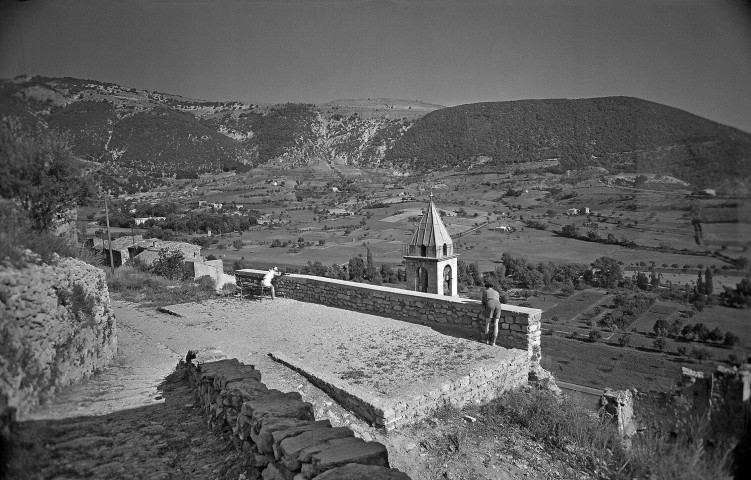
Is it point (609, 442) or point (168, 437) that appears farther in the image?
point (609, 442)

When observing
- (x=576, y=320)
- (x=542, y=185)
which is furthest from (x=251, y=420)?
(x=542, y=185)

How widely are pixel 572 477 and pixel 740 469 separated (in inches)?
113

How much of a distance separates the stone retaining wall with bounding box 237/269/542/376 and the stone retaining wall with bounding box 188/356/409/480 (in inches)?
201

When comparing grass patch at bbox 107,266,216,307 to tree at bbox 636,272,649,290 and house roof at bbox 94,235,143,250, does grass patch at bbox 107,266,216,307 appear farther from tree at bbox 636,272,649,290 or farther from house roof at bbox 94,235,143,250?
tree at bbox 636,272,649,290

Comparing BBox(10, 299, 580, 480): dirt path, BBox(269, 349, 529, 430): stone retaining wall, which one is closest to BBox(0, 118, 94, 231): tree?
BBox(10, 299, 580, 480): dirt path

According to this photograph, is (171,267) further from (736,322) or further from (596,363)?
(596,363)

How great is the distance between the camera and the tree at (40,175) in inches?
279

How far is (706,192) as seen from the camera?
2584mm

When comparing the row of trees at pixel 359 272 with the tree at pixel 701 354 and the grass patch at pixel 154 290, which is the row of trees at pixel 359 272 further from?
the tree at pixel 701 354

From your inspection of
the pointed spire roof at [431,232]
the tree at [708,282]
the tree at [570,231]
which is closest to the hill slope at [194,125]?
the tree at [708,282]

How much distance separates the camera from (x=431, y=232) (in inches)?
543

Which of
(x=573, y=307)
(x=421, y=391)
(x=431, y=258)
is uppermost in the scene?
(x=431, y=258)

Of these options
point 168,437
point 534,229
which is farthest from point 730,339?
point 534,229

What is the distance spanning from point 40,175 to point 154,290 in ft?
26.2
